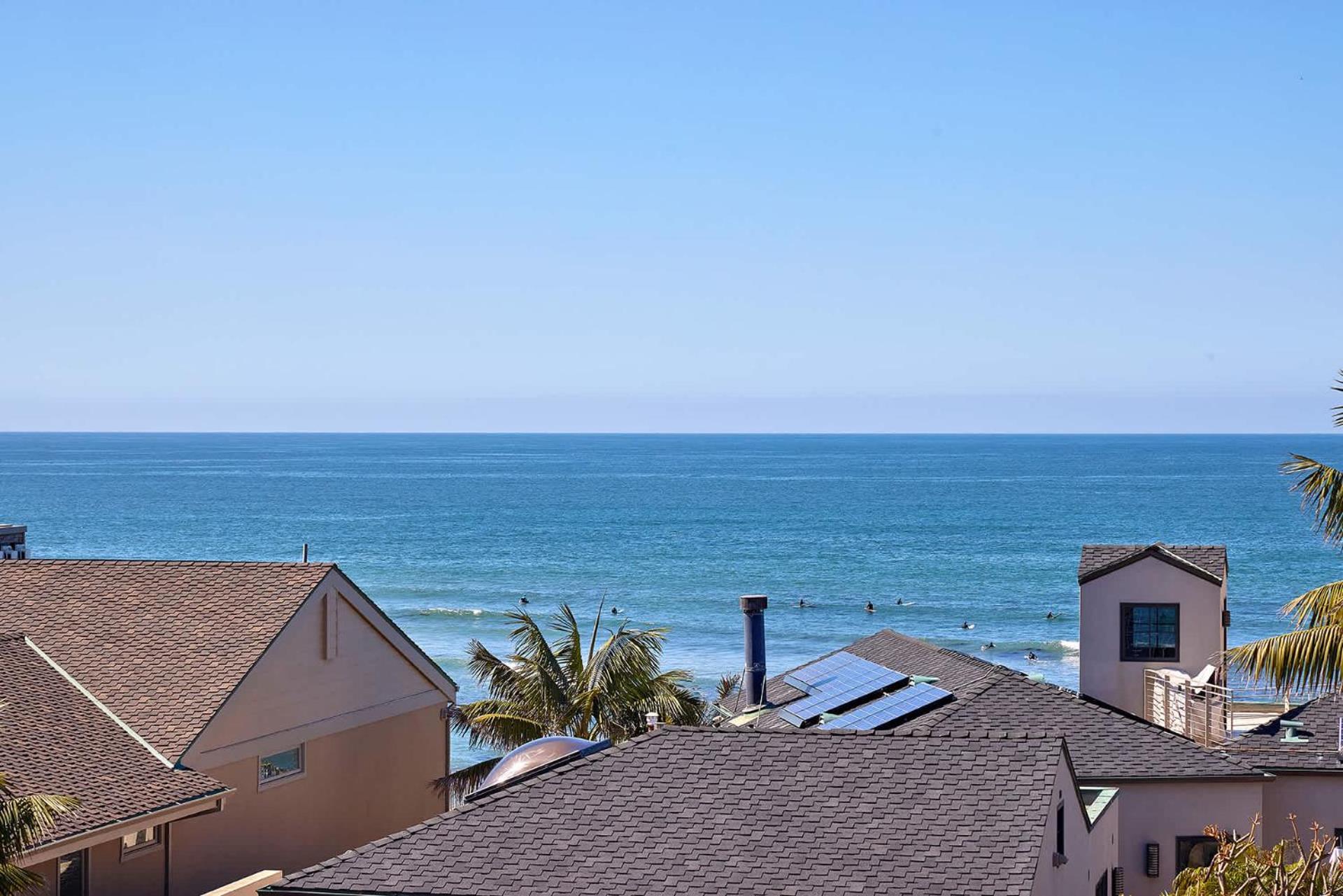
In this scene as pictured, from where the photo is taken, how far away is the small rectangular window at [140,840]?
18094 mm

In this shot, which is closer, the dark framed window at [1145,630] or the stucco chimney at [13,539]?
the dark framed window at [1145,630]

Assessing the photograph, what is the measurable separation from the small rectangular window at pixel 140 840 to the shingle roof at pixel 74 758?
0.58m

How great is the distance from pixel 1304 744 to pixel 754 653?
8.51 metres

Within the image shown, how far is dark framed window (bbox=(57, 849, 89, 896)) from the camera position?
17234mm

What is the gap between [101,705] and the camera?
19.5 meters

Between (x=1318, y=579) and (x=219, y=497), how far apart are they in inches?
4908

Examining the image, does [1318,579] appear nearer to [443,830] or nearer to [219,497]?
[443,830]

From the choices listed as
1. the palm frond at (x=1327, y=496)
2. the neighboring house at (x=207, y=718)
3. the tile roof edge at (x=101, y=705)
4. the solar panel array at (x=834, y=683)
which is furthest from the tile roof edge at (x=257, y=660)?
the palm frond at (x=1327, y=496)

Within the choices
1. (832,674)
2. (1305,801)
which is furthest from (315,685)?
(1305,801)

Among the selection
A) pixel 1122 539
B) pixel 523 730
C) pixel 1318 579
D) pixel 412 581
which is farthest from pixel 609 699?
pixel 1122 539

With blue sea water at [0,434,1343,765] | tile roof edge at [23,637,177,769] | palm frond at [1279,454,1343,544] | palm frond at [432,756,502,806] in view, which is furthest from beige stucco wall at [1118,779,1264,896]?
blue sea water at [0,434,1343,765]

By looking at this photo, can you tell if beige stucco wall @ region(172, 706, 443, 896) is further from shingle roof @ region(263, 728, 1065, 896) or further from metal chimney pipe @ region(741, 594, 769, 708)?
shingle roof @ region(263, 728, 1065, 896)

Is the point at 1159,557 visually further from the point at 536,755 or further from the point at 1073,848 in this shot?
the point at 536,755

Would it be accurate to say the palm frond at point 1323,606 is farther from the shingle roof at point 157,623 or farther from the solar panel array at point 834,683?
the shingle roof at point 157,623
